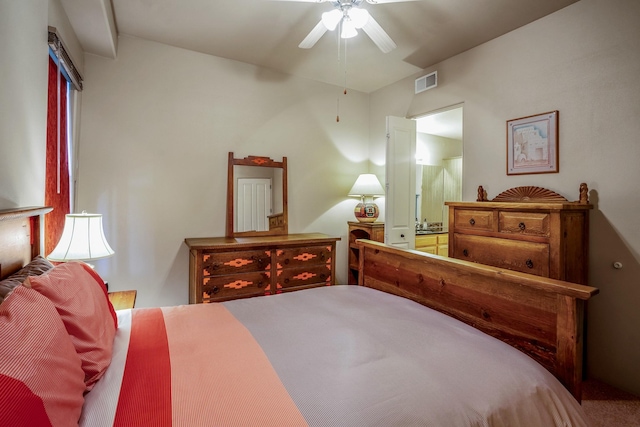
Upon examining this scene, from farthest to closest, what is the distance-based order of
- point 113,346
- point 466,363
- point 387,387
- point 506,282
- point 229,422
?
point 506,282 → point 113,346 → point 466,363 → point 387,387 → point 229,422

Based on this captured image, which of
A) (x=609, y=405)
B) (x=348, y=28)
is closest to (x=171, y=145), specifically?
(x=348, y=28)

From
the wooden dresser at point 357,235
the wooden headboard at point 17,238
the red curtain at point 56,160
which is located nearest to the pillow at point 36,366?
the wooden headboard at point 17,238

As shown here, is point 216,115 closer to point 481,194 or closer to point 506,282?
point 481,194

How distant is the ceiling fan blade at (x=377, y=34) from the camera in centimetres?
192

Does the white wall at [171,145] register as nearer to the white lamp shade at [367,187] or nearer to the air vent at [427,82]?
the white lamp shade at [367,187]

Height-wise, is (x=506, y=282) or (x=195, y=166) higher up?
(x=195, y=166)

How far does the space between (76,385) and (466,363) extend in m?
1.12

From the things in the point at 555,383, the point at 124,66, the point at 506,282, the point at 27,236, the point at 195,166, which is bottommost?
the point at 555,383

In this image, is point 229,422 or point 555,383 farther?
point 555,383

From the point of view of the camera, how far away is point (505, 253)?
2.21 meters

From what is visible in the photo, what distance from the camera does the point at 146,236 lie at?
2.82 m

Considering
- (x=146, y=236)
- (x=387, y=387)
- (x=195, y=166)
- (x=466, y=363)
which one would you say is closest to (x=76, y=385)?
(x=387, y=387)

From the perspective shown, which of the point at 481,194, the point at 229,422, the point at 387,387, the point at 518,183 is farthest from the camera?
the point at 481,194

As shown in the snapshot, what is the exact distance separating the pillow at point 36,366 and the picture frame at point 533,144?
2.93 meters
